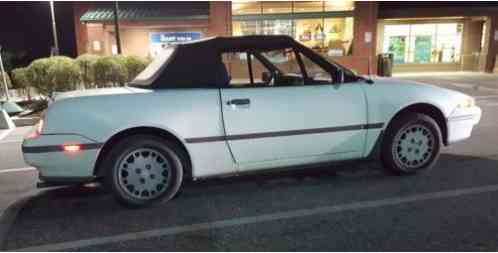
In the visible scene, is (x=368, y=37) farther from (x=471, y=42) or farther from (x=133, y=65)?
(x=133, y=65)

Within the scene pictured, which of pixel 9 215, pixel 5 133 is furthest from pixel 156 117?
pixel 5 133

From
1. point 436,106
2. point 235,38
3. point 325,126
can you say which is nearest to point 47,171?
point 235,38

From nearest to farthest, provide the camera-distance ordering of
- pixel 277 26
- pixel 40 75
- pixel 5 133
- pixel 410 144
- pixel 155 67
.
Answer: pixel 155 67, pixel 410 144, pixel 5 133, pixel 40 75, pixel 277 26

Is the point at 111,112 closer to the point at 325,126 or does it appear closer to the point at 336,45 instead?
the point at 325,126

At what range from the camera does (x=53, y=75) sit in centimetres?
987

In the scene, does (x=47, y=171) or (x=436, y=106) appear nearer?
(x=47, y=171)

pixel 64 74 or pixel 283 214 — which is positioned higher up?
pixel 64 74

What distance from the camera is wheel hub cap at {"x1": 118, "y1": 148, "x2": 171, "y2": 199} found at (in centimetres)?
388

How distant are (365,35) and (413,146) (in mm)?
15052

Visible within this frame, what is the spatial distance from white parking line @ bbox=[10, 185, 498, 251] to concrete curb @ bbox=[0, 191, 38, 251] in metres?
0.35

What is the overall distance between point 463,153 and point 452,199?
1.97 metres

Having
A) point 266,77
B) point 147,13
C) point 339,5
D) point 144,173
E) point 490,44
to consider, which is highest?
point 339,5

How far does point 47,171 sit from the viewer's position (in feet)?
12.3

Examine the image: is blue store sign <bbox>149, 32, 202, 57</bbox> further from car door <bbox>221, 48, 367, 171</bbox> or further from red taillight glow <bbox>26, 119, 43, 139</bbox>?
red taillight glow <bbox>26, 119, 43, 139</bbox>
